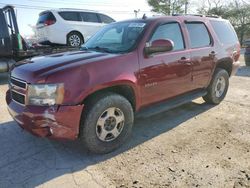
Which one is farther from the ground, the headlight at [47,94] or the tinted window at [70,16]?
Result: the tinted window at [70,16]

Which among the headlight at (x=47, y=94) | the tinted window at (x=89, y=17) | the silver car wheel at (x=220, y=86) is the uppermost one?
the tinted window at (x=89, y=17)

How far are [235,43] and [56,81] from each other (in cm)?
464

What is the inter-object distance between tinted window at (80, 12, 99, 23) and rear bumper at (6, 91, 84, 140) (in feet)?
29.0

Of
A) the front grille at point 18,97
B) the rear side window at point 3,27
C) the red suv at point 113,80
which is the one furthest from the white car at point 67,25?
the front grille at point 18,97

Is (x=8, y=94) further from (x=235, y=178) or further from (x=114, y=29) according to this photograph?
(x=235, y=178)

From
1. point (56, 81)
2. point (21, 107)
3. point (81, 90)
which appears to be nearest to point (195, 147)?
point (81, 90)

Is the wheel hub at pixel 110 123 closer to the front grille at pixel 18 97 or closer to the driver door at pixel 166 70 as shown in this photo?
the driver door at pixel 166 70

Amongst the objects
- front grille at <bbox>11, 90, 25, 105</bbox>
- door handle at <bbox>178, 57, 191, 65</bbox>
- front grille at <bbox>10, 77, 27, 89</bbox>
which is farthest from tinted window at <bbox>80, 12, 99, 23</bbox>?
front grille at <bbox>11, 90, 25, 105</bbox>

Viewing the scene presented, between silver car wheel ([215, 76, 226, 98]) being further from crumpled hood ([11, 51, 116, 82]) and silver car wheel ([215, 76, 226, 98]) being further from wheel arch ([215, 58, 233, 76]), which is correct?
crumpled hood ([11, 51, 116, 82])

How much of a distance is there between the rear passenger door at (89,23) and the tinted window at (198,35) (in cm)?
677

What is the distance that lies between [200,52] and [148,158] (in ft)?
8.16

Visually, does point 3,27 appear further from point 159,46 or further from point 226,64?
point 226,64

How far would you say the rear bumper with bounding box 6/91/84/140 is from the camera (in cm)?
347

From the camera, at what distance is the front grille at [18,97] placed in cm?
372
